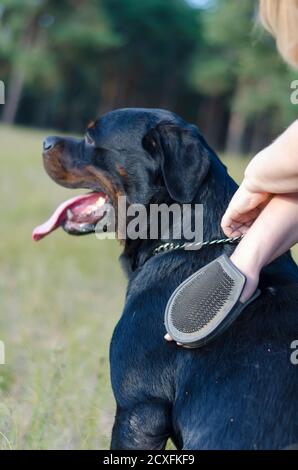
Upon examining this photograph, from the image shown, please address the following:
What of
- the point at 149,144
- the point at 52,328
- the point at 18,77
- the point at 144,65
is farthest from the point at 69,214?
the point at 144,65

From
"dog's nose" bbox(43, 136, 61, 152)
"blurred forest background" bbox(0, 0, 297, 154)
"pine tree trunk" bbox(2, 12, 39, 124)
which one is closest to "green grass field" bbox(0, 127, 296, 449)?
"dog's nose" bbox(43, 136, 61, 152)

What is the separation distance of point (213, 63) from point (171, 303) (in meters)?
36.2

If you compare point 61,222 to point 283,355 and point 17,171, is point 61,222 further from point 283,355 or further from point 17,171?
point 17,171

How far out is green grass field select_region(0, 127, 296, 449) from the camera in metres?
3.46

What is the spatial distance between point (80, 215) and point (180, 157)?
0.74 meters

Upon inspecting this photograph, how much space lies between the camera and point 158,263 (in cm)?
285

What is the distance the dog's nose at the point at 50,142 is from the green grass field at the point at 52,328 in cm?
111

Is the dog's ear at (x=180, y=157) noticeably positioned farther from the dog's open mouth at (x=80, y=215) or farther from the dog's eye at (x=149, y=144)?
the dog's open mouth at (x=80, y=215)

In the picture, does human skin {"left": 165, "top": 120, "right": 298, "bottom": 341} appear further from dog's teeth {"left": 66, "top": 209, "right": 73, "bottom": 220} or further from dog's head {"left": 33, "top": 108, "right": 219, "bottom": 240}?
dog's teeth {"left": 66, "top": 209, "right": 73, "bottom": 220}

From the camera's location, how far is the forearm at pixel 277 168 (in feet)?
7.45

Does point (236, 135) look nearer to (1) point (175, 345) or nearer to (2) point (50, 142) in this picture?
(2) point (50, 142)

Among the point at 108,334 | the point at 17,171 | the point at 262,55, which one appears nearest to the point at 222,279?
the point at 108,334

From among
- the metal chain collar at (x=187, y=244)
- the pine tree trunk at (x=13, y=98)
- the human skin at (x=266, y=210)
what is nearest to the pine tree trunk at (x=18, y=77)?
the pine tree trunk at (x=13, y=98)

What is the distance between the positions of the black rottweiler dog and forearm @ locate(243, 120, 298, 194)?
1.35 feet
